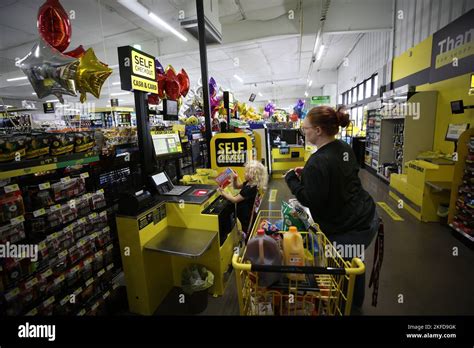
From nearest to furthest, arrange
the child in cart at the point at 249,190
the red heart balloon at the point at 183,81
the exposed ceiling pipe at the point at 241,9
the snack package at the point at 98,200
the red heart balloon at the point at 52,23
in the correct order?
the snack package at the point at 98,200, the red heart balloon at the point at 52,23, the child in cart at the point at 249,190, the red heart balloon at the point at 183,81, the exposed ceiling pipe at the point at 241,9

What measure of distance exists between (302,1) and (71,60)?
716 cm

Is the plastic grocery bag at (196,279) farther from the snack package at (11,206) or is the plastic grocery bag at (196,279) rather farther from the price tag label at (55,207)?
the snack package at (11,206)

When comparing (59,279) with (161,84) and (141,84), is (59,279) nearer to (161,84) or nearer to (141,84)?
(141,84)

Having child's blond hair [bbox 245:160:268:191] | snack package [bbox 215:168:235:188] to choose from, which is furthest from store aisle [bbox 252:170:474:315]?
snack package [bbox 215:168:235:188]

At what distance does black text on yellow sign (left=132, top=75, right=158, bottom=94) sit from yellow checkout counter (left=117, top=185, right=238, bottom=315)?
1.07 meters

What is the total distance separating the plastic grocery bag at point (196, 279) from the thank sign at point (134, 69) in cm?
182

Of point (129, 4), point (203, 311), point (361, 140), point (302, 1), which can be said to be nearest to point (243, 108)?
point (302, 1)

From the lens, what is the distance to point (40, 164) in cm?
156

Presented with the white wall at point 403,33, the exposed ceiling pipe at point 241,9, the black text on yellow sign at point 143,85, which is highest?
the exposed ceiling pipe at point 241,9

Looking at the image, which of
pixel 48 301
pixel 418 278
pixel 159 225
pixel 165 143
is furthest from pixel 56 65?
pixel 418 278

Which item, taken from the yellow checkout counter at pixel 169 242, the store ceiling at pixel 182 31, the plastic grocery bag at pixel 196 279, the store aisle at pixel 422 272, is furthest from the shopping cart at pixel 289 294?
the store ceiling at pixel 182 31

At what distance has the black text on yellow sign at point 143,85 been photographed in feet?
7.06

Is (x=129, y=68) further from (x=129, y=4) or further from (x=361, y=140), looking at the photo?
(x=361, y=140)

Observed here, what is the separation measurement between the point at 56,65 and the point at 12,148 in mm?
1010
